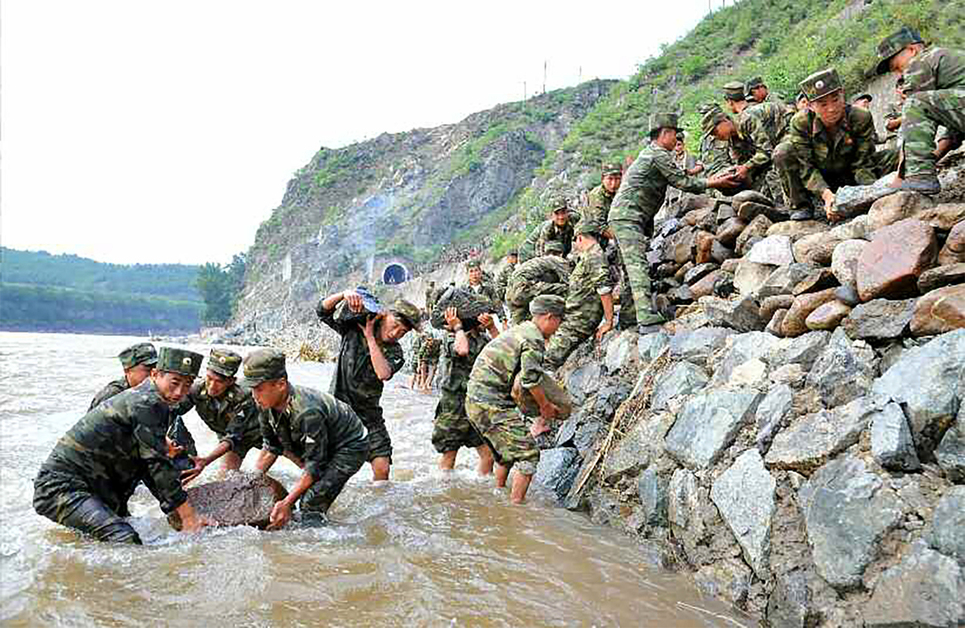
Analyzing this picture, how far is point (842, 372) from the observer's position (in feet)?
10.3

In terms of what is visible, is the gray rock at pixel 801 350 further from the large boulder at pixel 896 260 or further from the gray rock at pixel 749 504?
the gray rock at pixel 749 504

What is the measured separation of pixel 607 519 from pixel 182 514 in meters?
2.79

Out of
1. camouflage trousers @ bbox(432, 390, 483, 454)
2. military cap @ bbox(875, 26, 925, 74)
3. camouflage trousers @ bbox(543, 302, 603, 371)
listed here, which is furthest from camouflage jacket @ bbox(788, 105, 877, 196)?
camouflage trousers @ bbox(432, 390, 483, 454)

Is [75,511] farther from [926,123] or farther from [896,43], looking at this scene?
[896,43]

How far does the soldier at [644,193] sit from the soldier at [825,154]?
96 cm

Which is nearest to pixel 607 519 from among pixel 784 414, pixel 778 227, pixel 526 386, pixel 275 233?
pixel 526 386

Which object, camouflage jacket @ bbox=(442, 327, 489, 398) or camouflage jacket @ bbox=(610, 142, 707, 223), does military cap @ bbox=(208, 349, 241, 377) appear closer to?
camouflage jacket @ bbox=(442, 327, 489, 398)

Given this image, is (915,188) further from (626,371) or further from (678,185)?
(626,371)

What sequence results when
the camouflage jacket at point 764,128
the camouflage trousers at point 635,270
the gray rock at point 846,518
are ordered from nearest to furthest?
the gray rock at point 846,518, the camouflage trousers at point 635,270, the camouflage jacket at point 764,128

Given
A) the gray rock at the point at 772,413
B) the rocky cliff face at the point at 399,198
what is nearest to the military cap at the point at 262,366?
the gray rock at the point at 772,413

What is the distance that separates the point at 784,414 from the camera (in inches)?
130

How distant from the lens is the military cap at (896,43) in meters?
4.40

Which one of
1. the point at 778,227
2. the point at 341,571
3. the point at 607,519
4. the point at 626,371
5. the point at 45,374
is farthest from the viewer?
the point at 45,374

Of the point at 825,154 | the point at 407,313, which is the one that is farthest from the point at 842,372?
the point at 407,313
